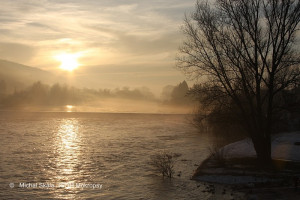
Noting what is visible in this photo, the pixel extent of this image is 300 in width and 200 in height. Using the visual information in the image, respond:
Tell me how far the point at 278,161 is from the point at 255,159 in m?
1.90

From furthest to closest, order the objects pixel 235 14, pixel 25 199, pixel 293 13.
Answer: pixel 235 14, pixel 293 13, pixel 25 199

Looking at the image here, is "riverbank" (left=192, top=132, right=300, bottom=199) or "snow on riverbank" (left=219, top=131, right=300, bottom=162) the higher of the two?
"snow on riverbank" (left=219, top=131, right=300, bottom=162)

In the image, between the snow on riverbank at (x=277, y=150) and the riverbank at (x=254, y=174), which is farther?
the snow on riverbank at (x=277, y=150)

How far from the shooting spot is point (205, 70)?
81.0 feet

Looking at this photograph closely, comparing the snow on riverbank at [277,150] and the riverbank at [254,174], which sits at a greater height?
the snow on riverbank at [277,150]

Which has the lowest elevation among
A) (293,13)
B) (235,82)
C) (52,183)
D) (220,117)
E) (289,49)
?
(52,183)

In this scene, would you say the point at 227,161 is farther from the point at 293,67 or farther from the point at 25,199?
the point at 25,199

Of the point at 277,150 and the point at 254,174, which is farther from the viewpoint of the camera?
the point at 277,150

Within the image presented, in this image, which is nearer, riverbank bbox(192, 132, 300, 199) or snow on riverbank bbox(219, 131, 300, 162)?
riverbank bbox(192, 132, 300, 199)

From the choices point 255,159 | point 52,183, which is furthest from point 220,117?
point 52,183

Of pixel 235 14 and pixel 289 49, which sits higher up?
pixel 235 14

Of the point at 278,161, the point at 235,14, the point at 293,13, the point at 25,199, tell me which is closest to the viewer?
the point at 25,199

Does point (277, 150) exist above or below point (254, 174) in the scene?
above

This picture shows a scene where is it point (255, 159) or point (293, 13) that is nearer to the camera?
point (293, 13)
